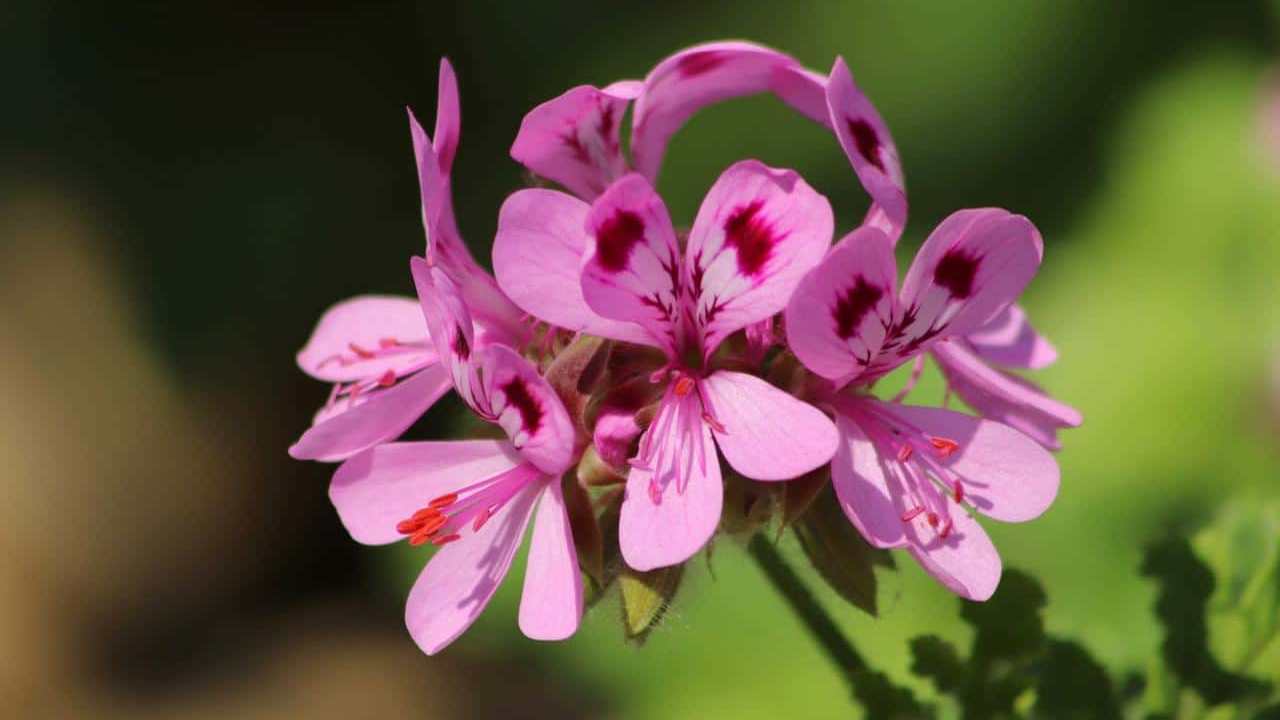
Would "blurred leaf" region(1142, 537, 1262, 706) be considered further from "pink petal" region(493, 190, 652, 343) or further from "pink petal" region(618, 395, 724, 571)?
"pink petal" region(493, 190, 652, 343)

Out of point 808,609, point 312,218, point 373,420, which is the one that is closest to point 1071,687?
point 808,609

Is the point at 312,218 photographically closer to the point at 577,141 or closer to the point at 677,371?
the point at 577,141

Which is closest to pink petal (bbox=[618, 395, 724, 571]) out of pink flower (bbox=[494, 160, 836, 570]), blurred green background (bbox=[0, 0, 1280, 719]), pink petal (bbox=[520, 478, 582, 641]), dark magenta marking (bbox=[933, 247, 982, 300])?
pink flower (bbox=[494, 160, 836, 570])

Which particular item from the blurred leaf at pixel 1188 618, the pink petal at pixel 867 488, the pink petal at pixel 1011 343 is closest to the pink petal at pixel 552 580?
the pink petal at pixel 867 488

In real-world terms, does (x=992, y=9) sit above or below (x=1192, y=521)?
above

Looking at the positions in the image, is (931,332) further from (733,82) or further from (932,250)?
(733,82)

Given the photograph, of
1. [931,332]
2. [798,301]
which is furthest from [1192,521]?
[798,301]

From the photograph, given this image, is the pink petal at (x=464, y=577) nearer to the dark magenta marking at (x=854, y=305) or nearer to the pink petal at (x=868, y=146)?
the dark magenta marking at (x=854, y=305)
